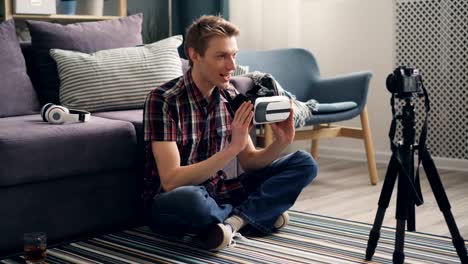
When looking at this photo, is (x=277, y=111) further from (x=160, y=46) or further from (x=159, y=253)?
(x=160, y=46)

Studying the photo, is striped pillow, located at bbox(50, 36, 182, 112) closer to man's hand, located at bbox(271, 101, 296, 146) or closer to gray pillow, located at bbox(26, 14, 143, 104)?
gray pillow, located at bbox(26, 14, 143, 104)

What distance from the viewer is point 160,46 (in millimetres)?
3145

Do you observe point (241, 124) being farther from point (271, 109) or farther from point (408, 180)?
point (408, 180)

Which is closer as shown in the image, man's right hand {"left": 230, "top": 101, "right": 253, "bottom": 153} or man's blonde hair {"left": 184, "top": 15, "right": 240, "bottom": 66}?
man's right hand {"left": 230, "top": 101, "right": 253, "bottom": 153}

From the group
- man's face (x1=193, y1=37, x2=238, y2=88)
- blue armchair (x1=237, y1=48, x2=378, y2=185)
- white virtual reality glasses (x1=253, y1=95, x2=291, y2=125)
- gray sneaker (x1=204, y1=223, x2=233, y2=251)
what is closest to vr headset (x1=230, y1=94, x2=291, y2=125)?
white virtual reality glasses (x1=253, y1=95, x2=291, y2=125)

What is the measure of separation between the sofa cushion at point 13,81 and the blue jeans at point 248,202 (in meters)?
0.78

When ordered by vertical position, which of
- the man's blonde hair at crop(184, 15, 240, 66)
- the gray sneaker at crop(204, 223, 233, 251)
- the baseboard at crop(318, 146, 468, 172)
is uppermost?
the man's blonde hair at crop(184, 15, 240, 66)

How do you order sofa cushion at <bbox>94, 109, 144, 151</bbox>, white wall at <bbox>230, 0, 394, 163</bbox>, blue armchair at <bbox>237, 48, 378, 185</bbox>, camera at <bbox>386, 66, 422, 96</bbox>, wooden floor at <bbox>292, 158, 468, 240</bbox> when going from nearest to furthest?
camera at <bbox>386, 66, 422, 96</bbox> < sofa cushion at <bbox>94, 109, 144, 151</bbox> < wooden floor at <bbox>292, 158, 468, 240</bbox> < blue armchair at <bbox>237, 48, 378, 185</bbox> < white wall at <bbox>230, 0, 394, 163</bbox>

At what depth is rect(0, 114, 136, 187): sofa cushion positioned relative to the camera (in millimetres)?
2287

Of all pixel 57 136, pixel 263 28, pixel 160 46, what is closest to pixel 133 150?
pixel 57 136

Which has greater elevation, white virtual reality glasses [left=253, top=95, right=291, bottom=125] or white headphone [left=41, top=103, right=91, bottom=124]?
white virtual reality glasses [left=253, top=95, right=291, bottom=125]

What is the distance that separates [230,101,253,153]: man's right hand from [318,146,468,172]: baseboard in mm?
2067

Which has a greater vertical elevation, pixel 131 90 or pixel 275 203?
pixel 131 90

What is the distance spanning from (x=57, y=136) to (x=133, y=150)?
318 millimetres
